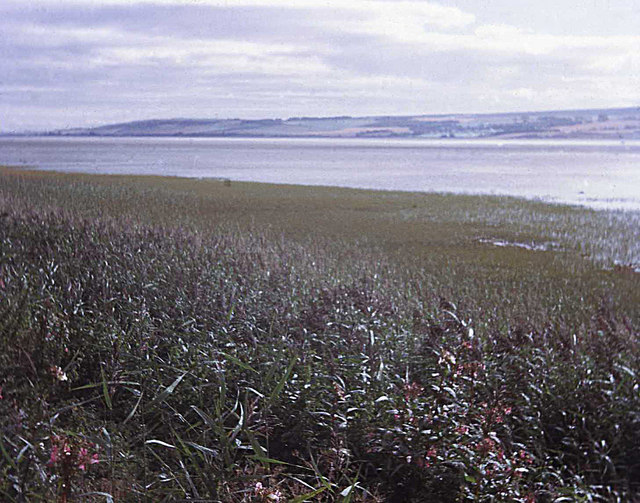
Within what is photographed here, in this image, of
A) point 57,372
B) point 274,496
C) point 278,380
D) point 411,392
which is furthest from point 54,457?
point 411,392

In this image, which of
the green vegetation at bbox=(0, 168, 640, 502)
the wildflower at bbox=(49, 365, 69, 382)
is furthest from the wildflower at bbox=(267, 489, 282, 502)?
the wildflower at bbox=(49, 365, 69, 382)

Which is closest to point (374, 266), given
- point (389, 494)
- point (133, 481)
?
point (389, 494)

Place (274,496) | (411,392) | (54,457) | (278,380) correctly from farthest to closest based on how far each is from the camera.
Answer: (278,380), (411,392), (274,496), (54,457)

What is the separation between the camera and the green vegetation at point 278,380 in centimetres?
291

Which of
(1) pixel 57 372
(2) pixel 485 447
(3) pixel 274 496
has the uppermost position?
(1) pixel 57 372

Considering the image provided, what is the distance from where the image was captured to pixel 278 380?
3965 millimetres

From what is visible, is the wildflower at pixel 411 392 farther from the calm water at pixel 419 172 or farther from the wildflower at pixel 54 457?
the calm water at pixel 419 172

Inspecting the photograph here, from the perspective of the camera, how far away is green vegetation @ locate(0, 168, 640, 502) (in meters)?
2.91

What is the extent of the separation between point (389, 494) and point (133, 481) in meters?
1.36

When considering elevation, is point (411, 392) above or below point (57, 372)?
below

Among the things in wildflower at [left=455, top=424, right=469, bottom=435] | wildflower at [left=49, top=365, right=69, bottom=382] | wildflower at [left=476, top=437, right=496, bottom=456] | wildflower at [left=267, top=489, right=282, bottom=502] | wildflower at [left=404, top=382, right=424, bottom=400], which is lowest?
wildflower at [left=476, top=437, right=496, bottom=456]

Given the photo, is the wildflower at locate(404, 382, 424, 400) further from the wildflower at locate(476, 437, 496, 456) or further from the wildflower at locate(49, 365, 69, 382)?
the wildflower at locate(49, 365, 69, 382)

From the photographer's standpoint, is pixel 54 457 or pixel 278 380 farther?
pixel 278 380

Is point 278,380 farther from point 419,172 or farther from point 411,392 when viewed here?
→ point 419,172
